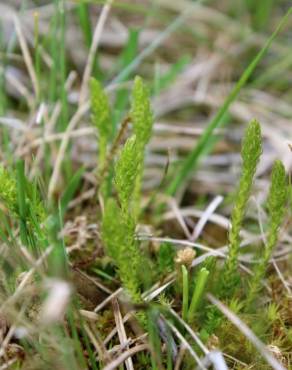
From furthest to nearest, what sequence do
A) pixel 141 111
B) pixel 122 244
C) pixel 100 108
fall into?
pixel 100 108 < pixel 141 111 < pixel 122 244

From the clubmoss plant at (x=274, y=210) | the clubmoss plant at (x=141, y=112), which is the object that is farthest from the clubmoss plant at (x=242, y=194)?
the clubmoss plant at (x=141, y=112)

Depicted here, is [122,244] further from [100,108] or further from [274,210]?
[100,108]

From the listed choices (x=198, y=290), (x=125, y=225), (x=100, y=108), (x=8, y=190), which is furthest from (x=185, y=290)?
(x=100, y=108)

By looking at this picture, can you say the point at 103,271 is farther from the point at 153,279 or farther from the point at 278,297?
the point at 278,297

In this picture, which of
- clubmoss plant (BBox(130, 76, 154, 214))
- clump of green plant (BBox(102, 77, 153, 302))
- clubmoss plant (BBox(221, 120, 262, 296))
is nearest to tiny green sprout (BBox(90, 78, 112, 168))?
clubmoss plant (BBox(130, 76, 154, 214))

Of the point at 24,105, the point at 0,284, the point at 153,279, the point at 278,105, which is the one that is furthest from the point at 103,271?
the point at 278,105

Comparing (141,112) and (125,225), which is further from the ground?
(141,112)
